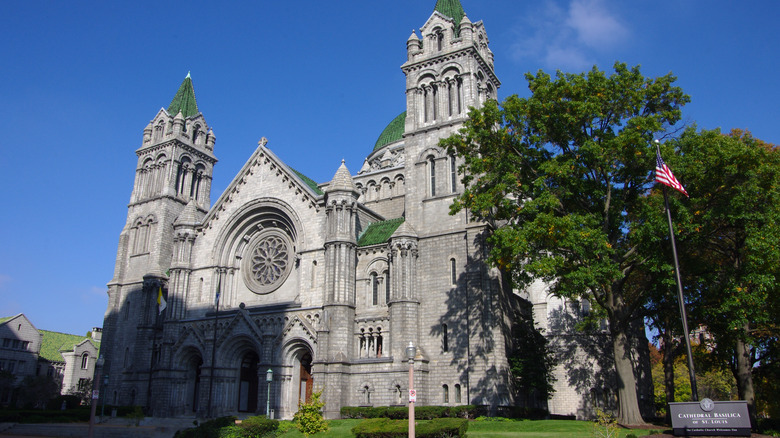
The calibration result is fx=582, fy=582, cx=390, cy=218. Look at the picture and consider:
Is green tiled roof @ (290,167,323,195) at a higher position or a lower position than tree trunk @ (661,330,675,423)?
higher

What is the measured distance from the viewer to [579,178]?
87.2ft

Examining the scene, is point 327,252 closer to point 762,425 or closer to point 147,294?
point 147,294

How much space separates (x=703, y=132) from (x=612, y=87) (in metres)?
4.39

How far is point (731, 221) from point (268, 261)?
2974 centimetres

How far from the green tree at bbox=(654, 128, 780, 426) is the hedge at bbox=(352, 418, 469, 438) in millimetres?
11696

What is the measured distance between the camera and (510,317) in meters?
35.3

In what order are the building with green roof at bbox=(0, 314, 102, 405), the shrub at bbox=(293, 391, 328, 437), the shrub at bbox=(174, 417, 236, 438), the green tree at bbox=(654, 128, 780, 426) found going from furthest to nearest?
1. the building with green roof at bbox=(0, 314, 102, 405)
2. the shrub at bbox=(174, 417, 236, 438)
3. the shrub at bbox=(293, 391, 328, 437)
4. the green tree at bbox=(654, 128, 780, 426)

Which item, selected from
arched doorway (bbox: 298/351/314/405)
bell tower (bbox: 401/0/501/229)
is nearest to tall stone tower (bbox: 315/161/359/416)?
arched doorway (bbox: 298/351/314/405)

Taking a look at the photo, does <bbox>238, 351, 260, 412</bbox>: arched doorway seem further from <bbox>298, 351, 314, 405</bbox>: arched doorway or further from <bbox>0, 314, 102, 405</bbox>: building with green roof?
<bbox>0, 314, 102, 405</bbox>: building with green roof

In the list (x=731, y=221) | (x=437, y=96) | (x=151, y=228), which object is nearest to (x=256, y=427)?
(x=731, y=221)

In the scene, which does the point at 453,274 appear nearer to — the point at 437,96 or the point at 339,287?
the point at 339,287

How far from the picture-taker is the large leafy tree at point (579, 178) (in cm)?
2439

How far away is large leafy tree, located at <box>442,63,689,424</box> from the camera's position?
960 inches

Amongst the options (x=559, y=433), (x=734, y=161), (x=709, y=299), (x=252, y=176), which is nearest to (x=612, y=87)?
(x=734, y=161)
